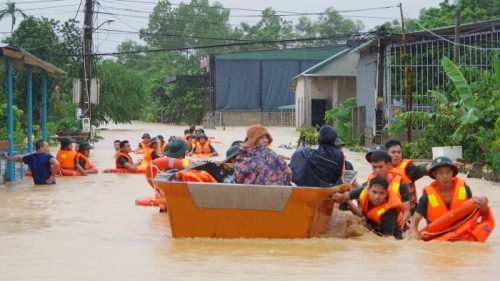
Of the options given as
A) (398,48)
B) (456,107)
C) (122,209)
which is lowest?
(122,209)

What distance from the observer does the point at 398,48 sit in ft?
101

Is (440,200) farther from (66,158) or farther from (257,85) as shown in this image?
(257,85)

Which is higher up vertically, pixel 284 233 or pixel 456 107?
pixel 456 107

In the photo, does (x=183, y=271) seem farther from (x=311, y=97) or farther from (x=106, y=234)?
(x=311, y=97)

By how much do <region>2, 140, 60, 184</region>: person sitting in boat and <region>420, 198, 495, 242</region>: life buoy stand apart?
997cm

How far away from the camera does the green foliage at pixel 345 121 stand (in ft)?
113

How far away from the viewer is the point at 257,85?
226 feet

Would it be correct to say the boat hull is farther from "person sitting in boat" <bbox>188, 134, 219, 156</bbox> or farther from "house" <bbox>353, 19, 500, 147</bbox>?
"house" <bbox>353, 19, 500, 147</bbox>

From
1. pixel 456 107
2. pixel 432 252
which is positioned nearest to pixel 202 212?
pixel 432 252

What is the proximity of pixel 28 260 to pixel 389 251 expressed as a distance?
3.66 meters

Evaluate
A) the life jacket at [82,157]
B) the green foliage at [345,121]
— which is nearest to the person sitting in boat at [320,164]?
the life jacket at [82,157]

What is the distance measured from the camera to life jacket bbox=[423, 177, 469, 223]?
9.28m

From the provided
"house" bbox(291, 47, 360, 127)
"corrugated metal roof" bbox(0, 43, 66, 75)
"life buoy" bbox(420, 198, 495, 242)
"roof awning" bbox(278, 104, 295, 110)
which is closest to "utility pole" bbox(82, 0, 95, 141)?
"corrugated metal roof" bbox(0, 43, 66, 75)

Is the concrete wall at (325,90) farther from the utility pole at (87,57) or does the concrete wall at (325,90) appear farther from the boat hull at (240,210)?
the boat hull at (240,210)
